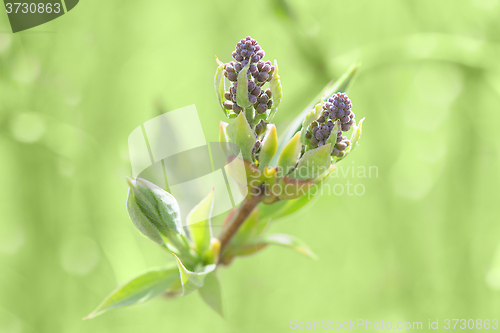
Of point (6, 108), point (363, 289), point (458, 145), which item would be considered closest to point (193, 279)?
point (6, 108)

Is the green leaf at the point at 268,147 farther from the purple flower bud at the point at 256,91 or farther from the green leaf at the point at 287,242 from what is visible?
the green leaf at the point at 287,242

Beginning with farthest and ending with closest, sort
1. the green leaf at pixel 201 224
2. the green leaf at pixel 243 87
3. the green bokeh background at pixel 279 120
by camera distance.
A: the green bokeh background at pixel 279 120
the green leaf at pixel 201 224
the green leaf at pixel 243 87

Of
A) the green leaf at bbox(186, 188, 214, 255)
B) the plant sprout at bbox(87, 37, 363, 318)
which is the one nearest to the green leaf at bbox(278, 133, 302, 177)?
the plant sprout at bbox(87, 37, 363, 318)

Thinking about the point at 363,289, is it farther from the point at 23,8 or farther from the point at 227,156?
the point at 23,8

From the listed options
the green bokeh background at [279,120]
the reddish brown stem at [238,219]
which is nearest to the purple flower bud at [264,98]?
the reddish brown stem at [238,219]

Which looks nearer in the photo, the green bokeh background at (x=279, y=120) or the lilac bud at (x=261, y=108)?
the lilac bud at (x=261, y=108)
